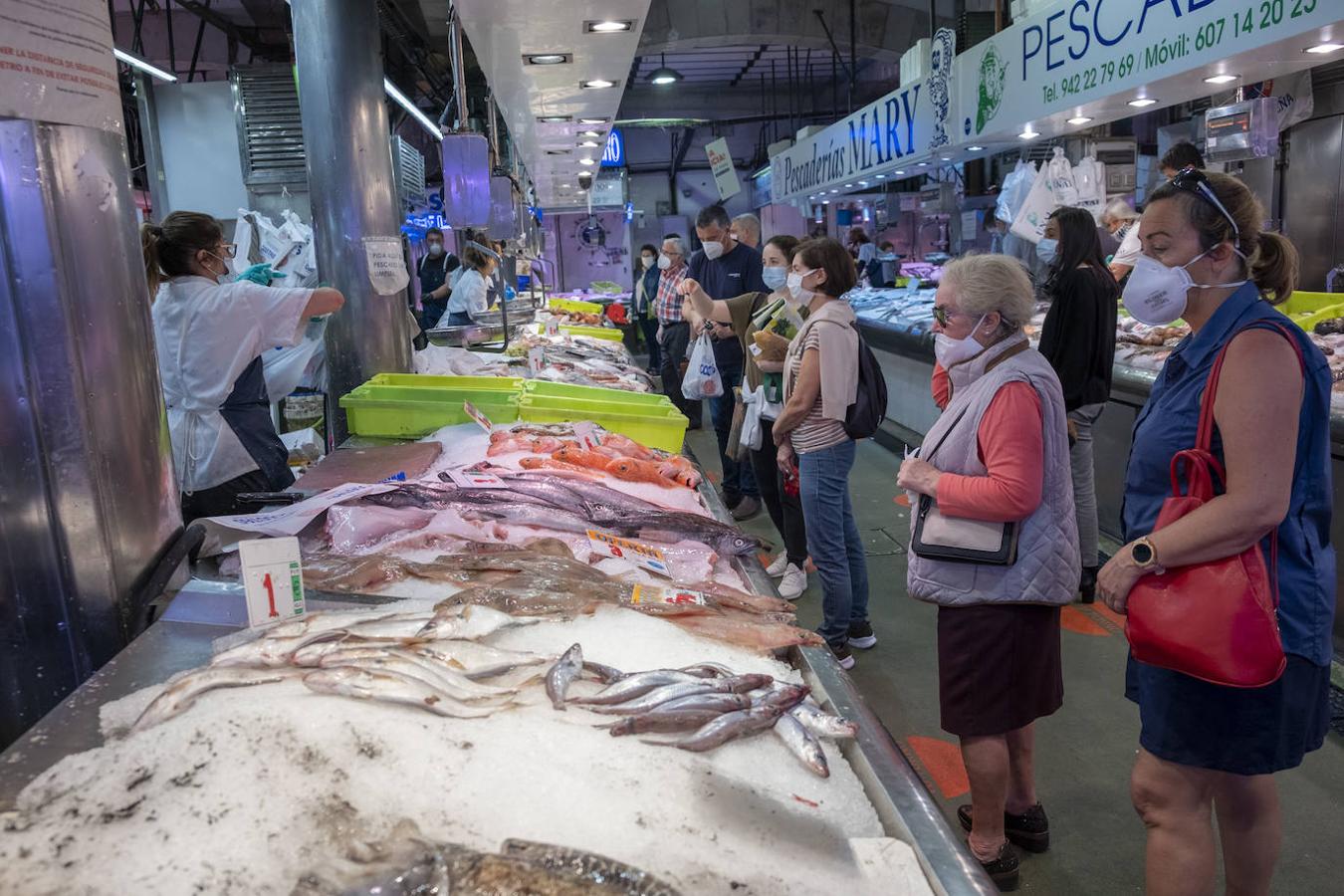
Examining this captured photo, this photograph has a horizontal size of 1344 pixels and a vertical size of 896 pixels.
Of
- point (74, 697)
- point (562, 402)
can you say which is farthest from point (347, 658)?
point (562, 402)

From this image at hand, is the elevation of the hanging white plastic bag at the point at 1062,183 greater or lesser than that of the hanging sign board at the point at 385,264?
greater

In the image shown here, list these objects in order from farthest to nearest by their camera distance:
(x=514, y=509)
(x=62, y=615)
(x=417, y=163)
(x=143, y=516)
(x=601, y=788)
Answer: (x=417, y=163) < (x=514, y=509) < (x=143, y=516) < (x=62, y=615) < (x=601, y=788)

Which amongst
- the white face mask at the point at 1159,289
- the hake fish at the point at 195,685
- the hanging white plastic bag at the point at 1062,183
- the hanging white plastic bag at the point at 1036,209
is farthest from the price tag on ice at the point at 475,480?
the hanging white plastic bag at the point at 1062,183

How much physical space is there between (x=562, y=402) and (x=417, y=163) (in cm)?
789

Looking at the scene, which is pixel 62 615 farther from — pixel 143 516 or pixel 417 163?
pixel 417 163

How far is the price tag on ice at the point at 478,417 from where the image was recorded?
440 centimetres

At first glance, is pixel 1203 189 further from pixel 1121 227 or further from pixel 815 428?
pixel 1121 227

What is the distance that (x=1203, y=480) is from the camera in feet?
6.82

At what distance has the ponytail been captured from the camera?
87.4 inches

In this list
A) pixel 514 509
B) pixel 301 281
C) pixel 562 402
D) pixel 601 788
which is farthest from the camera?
pixel 301 281

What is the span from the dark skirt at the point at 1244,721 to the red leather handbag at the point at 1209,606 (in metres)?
0.07

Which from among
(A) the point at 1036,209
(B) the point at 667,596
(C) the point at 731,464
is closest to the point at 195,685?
(B) the point at 667,596

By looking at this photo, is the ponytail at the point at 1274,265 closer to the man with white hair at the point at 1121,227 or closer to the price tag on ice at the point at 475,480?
the price tag on ice at the point at 475,480

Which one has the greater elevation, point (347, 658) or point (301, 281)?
point (301, 281)
